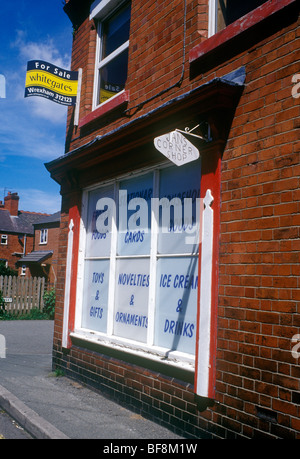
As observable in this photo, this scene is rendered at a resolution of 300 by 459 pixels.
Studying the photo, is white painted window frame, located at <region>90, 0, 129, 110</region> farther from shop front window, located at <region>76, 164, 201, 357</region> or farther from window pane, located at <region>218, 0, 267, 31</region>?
window pane, located at <region>218, 0, 267, 31</region>

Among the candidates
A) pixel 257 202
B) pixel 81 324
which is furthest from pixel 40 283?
pixel 257 202

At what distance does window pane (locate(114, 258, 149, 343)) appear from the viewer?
17.7 ft

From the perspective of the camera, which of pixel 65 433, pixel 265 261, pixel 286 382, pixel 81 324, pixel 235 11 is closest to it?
pixel 286 382

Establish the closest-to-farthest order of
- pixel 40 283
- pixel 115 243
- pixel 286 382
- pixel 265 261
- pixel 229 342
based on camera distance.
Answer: pixel 286 382
pixel 265 261
pixel 229 342
pixel 115 243
pixel 40 283

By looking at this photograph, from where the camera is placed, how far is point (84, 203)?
6.95m

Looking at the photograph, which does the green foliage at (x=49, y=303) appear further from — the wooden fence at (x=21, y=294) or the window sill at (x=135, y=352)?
the window sill at (x=135, y=352)

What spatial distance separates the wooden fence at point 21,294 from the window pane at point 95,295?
9.55 m

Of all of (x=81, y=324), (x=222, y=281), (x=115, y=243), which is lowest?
(x=81, y=324)

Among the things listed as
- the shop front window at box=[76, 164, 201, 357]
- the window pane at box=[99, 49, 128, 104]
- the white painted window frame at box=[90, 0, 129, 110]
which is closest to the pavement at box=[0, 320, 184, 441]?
the shop front window at box=[76, 164, 201, 357]

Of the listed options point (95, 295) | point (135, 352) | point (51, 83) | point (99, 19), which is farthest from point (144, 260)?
point (99, 19)

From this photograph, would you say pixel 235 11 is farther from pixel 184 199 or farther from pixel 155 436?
pixel 155 436

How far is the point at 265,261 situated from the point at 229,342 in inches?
33.0

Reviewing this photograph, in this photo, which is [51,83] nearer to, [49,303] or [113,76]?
[113,76]

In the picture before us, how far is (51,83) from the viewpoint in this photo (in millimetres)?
7023
